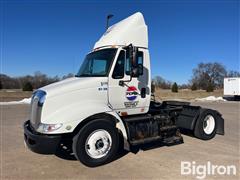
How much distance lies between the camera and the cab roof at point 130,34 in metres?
6.46

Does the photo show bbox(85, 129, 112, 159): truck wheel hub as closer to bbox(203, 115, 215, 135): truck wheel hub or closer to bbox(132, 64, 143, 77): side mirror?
bbox(132, 64, 143, 77): side mirror

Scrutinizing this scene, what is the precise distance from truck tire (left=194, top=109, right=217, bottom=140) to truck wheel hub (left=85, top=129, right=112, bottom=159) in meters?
3.52

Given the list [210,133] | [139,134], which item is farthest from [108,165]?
[210,133]

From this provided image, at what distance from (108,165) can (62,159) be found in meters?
1.18

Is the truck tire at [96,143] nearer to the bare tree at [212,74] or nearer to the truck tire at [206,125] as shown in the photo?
the truck tire at [206,125]

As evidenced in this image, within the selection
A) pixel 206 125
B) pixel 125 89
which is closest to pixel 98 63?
pixel 125 89

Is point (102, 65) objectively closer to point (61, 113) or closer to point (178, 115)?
point (61, 113)

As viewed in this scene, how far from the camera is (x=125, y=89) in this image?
6.21 m

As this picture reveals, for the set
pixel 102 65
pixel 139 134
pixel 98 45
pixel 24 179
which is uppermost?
pixel 98 45

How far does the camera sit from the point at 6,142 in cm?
735

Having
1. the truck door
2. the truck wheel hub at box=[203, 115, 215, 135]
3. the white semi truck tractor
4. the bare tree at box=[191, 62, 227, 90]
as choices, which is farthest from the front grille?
the bare tree at box=[191, 62, 227, 90]

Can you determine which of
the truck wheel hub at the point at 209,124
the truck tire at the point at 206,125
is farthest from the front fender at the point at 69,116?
the truck wheel hub at the point at 209,124

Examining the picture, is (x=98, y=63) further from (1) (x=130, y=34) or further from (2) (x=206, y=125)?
(2) (x=206, y=125)

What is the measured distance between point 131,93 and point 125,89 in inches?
9.6
